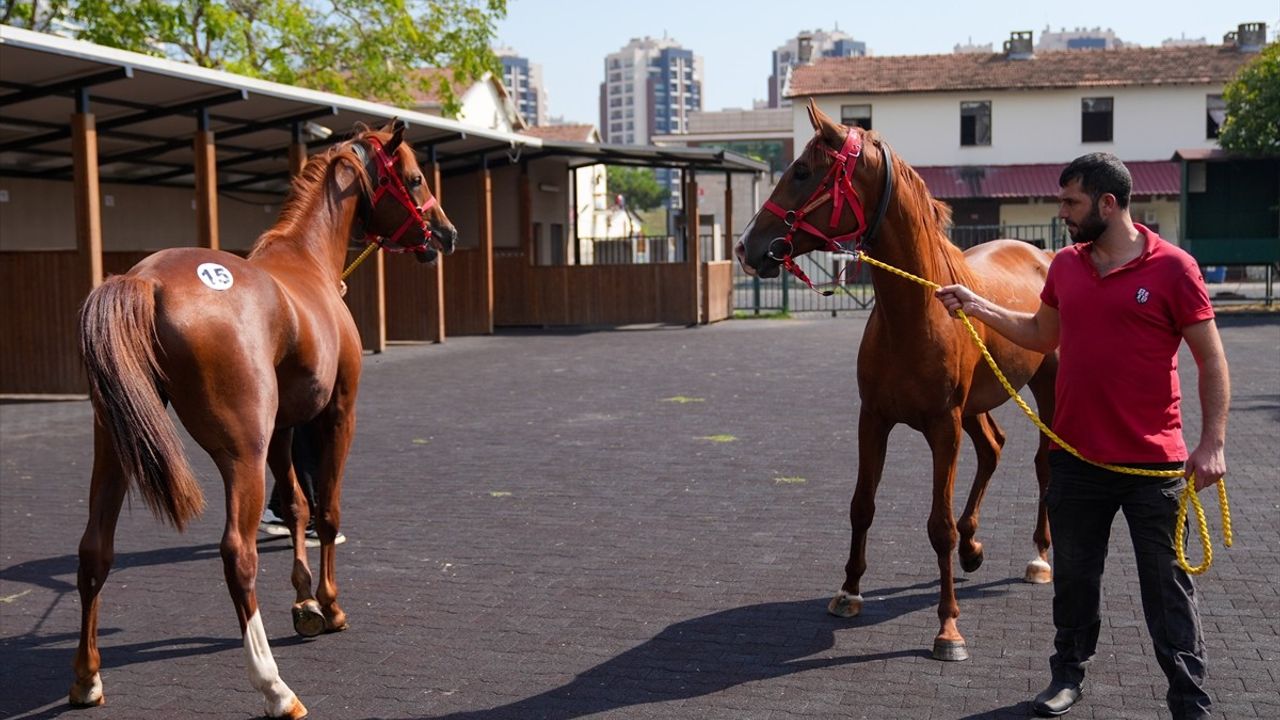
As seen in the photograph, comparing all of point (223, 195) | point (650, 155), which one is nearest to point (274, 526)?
point (650, 155)

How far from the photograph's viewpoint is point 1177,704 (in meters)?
4.12

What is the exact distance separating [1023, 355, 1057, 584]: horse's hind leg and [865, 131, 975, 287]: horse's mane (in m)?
1.28

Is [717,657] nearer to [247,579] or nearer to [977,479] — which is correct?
[247,579]

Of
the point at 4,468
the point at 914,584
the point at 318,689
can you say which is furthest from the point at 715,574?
the point at 4,468

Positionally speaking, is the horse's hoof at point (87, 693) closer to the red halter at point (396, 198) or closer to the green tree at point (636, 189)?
the red halter at point (396, 198)

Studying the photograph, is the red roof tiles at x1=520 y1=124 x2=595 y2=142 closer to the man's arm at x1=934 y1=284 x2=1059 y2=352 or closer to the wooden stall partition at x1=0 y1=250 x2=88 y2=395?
the wooden stall partition at x1=0 y1=250 x2=88 y2=395

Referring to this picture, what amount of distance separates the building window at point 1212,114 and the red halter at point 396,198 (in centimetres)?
4635

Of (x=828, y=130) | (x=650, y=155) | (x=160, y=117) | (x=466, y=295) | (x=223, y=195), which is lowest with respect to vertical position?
(x=466, y=295)

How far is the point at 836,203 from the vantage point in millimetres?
5234

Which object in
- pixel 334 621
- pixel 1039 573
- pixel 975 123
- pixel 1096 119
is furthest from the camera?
pixel 975 123

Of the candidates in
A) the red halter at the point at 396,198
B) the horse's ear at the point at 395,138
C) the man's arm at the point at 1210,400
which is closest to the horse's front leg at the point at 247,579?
the red halter at the point at 396,198

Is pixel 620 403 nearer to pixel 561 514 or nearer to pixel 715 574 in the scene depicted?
pixel 561 514

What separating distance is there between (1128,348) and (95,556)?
3.86 metres

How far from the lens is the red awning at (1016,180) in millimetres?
45281
